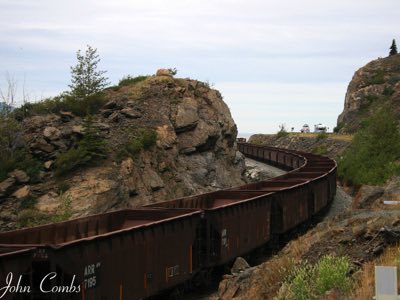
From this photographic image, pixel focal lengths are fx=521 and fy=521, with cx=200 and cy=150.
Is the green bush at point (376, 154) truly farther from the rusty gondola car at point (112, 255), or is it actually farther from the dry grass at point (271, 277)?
the dry grass at point (271, 277)

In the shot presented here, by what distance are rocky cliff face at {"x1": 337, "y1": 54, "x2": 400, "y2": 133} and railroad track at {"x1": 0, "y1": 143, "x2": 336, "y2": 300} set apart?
211 ft

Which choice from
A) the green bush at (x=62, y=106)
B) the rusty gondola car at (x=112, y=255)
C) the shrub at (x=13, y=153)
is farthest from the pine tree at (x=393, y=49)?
the rusty gondola car at (x=112, y=255)

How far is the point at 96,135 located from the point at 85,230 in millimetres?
13950

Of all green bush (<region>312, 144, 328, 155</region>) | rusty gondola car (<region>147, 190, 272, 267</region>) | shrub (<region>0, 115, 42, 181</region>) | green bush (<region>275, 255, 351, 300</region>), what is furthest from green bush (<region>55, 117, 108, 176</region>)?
green bush (<region>312, 144, 328, 155</region>)

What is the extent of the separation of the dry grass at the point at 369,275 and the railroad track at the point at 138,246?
5082 millimetres

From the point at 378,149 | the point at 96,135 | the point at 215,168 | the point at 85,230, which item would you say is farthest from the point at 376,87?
the point at 85,230

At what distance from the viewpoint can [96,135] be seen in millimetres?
27719

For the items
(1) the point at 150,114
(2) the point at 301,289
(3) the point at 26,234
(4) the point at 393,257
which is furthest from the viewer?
(1) the point at 150,114

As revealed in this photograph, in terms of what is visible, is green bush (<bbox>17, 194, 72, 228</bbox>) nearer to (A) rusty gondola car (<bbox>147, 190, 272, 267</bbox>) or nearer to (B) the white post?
(A) rusty gondola car (<bbox>147, 190, 272, 267</bbox>)

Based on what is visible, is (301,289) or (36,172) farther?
(36,172)

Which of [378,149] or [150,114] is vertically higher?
[150,114]

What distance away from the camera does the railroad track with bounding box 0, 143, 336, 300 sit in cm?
966

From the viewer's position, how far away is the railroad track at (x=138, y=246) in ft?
31.7

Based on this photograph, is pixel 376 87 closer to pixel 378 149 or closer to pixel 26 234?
pixel 378 149
